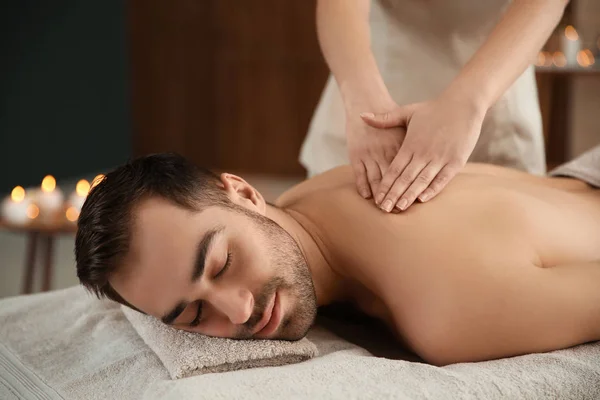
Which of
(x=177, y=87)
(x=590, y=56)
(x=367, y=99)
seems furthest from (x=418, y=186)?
(x=177, y=87)

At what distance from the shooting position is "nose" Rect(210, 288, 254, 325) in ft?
4.35

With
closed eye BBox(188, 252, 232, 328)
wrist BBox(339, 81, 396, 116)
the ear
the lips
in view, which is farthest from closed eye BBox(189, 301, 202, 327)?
wrist BBox(339, 81, 396, 116)

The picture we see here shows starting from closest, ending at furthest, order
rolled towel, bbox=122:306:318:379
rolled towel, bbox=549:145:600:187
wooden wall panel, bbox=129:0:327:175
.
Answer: rolled towel, bbox=122:306:318:379, rolled towel, bbox=549:145:600:187, wooden wall panel, bbox=129:0:327:175

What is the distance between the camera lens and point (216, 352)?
134cm

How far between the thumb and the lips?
441 mm

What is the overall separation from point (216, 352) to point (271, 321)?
11 cm

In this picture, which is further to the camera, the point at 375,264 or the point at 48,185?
the point at 48,185

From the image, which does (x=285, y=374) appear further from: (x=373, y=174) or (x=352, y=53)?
(x=352, y=53)

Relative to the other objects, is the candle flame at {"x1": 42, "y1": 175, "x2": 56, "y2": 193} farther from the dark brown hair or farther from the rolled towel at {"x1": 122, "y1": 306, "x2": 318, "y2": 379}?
the rolled towel at {"x1": 122, "y1": 306, "x2": 318, "y2": 379}

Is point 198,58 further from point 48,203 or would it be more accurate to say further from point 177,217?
point 177,217

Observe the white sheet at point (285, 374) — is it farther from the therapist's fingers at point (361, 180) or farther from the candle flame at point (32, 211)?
the candle flame at point (32, 211)

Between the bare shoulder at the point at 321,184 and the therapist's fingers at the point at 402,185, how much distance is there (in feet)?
0.62

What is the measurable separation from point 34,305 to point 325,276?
26.5 inches

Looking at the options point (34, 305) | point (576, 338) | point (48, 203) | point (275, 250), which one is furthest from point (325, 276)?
point (48, 203)
